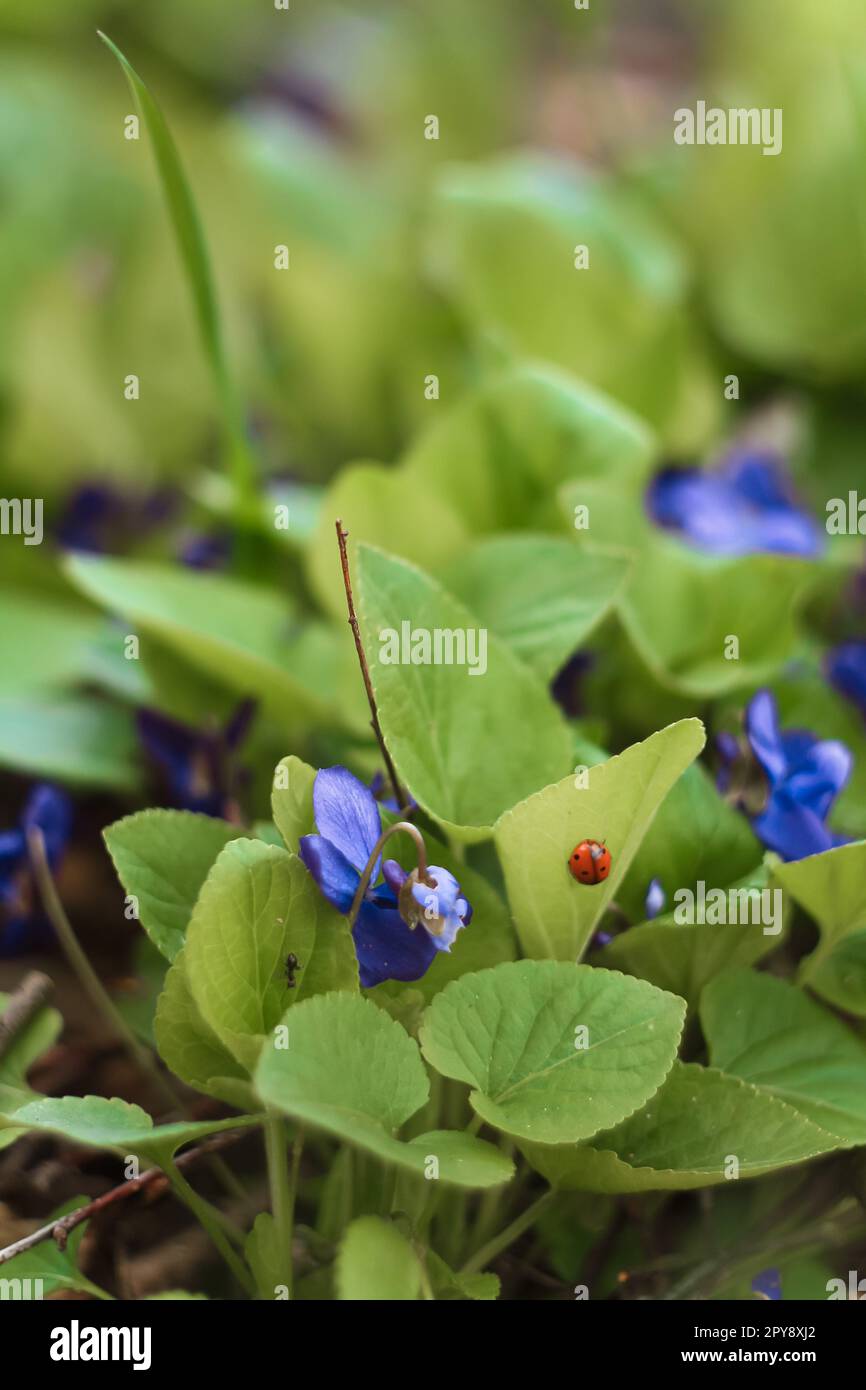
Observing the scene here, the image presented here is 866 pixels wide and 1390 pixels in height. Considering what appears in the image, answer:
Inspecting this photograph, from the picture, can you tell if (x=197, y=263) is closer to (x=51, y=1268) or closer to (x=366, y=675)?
(x=366, y=675)

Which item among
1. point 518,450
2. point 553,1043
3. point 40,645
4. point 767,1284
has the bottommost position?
point 767,1284

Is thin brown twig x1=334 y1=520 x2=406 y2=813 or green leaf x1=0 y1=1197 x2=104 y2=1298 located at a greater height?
thin brown twig x1=334 y1=520 x2=406 y2=813

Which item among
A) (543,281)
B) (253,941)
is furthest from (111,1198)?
(543,281)

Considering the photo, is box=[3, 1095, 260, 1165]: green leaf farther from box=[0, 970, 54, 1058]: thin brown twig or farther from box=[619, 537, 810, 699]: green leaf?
box=[619, 537, 810, 699]: green leaf

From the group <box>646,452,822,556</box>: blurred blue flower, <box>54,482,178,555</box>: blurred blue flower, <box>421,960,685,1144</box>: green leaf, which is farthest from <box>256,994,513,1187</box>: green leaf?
<box>54,482,178,555</box>: blurred blue flower

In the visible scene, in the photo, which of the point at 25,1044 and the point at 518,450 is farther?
the point at 518,450

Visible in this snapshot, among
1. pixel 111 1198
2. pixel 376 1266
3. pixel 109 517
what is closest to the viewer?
pixel 376 1266

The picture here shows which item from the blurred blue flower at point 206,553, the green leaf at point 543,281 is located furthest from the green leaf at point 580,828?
the green leaf at point 543,281

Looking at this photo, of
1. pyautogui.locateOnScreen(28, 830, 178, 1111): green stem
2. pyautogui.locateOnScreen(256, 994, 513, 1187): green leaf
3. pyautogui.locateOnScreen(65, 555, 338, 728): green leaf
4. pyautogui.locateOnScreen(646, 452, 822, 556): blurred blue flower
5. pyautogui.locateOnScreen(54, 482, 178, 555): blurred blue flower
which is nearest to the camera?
pyautogui.locateOnScreen(256, 994, 513, 1187): green leaf

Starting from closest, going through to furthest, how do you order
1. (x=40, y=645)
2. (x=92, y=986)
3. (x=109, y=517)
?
(x=92, y=986) < (x=40, y=645) < (x=109, y=517)
